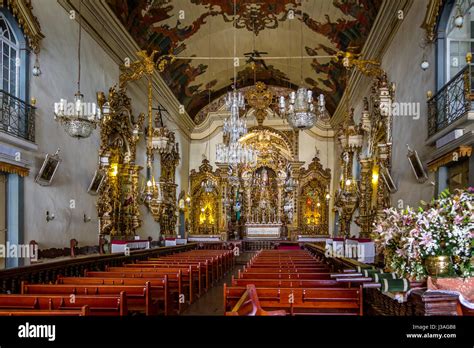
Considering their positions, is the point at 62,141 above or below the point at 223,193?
above

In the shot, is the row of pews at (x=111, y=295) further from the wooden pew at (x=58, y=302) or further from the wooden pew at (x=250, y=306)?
the wooden pew at (x=250, y=306)

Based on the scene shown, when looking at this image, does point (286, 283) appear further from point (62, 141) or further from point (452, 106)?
point (62, 141)

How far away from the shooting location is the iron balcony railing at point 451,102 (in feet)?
24.0

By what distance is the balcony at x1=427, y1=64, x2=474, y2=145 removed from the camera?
287 inches

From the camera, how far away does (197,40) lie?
59.2 ft

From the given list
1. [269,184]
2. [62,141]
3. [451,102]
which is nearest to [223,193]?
[269,184]

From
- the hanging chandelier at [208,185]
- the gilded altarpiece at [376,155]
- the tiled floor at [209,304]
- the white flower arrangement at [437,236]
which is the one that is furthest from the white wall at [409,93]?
the hanging chandelier at [208,185]

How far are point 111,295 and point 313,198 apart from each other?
19684mm

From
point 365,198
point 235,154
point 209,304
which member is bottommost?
point 209,304

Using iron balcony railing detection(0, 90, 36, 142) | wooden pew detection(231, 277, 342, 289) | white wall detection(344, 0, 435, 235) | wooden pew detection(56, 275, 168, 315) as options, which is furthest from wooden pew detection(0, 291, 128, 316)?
white wall detection(344, 0, 435, 235)

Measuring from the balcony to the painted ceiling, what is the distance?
17.5 feet

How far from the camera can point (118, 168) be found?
14219 mm

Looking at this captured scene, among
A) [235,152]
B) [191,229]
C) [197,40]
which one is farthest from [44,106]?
[191,229]

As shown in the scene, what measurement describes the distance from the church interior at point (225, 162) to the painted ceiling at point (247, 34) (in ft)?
0.27
